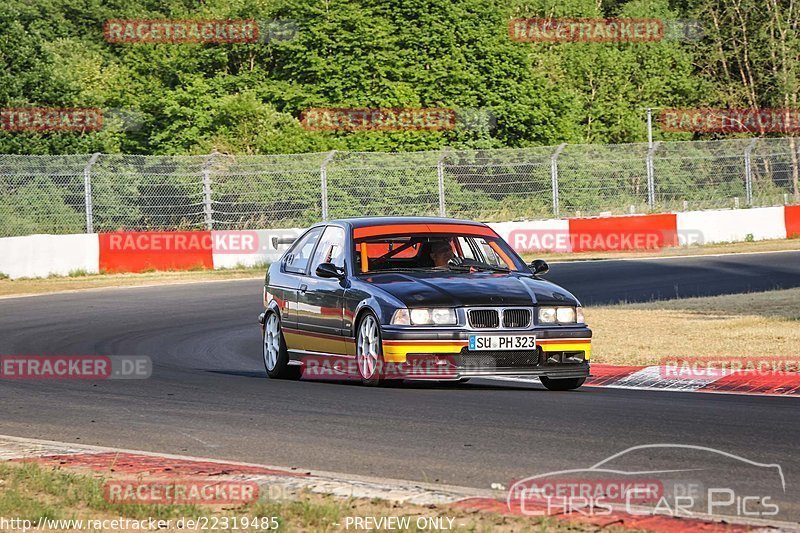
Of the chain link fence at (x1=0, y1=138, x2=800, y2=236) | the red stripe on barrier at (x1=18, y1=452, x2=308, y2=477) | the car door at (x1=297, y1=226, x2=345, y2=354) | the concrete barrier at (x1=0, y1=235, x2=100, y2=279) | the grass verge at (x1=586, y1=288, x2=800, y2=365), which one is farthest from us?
the chain link fence at (x1=0, y1=138, x2=800, y2=236)

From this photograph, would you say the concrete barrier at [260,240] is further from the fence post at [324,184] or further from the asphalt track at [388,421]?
the asphalt track at [388,421]

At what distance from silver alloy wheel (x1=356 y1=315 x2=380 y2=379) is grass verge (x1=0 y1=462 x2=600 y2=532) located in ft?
14.9

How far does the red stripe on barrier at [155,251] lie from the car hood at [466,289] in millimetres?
17454

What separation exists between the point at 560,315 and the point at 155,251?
1867cm

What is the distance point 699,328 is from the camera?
1638 cm

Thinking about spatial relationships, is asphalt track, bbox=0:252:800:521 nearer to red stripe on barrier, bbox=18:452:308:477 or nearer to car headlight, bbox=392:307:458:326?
red stripe on barrier, bbox=18:452:308:477

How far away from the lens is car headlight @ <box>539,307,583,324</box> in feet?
36.3

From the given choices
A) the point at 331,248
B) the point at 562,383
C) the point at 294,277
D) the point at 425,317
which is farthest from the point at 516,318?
the point at 294,277

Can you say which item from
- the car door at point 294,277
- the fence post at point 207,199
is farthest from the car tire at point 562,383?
the fence post at point 207,199

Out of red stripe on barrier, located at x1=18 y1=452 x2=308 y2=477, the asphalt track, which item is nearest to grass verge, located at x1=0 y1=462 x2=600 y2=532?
Result: red stripe on barrier, located at x1=18 y1=452 x2=308 y2=477

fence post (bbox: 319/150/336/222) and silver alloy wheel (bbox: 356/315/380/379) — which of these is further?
fence post (bbox: 319/150/336/222)

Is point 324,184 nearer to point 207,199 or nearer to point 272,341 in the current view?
point 207,199

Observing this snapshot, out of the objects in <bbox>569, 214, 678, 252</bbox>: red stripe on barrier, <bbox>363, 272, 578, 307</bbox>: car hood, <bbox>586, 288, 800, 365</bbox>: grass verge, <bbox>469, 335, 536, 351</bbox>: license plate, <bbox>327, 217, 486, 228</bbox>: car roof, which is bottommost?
<bbox>586, 288, 800, 365</bbox>: grass verge

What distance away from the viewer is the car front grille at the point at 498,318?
10.9 metres
